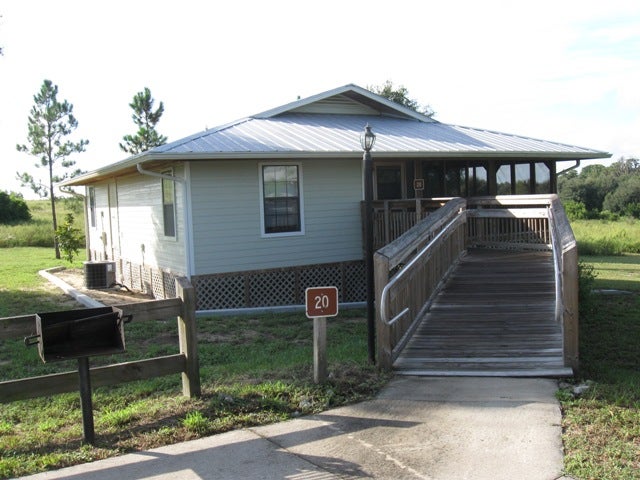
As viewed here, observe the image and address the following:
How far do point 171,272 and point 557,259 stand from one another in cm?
922

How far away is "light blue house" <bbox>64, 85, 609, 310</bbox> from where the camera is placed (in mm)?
13312

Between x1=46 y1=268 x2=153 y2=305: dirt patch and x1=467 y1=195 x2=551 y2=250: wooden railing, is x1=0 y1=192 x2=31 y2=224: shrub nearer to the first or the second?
x1=46 y1=268 x2=153 y2=305: dirt patch

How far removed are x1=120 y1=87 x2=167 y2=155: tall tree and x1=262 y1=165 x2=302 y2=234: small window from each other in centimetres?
2341

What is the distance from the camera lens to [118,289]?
707 inches

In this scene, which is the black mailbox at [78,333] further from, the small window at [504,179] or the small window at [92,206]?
the small window at [92,206]

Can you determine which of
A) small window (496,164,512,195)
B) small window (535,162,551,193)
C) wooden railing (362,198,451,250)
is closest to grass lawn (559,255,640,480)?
wooden railing (362,198,451,250)

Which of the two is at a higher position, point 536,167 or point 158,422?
point 536,167

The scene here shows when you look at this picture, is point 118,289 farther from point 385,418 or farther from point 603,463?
point 603,463

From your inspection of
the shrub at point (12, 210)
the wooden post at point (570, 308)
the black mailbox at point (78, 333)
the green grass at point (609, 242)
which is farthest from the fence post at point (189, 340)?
the shrub at point (12, 210)

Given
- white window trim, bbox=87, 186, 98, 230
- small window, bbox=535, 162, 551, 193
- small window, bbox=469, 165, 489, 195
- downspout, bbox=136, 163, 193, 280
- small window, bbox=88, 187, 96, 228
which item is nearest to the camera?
downspout, bbox=136, 163, 193, 280

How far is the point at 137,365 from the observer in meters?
5.72

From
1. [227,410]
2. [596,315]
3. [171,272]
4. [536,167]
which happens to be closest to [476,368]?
[227,410]

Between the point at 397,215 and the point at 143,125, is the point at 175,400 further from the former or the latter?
the point at 143,125

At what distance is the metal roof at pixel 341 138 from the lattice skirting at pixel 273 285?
2.57 meters
